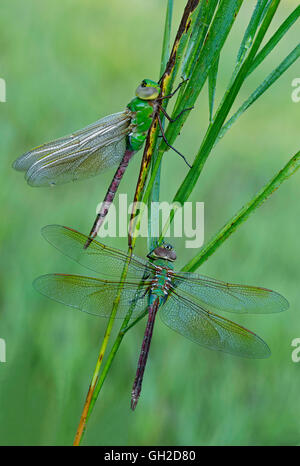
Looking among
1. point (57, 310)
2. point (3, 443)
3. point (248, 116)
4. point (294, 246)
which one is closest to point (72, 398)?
point (3, 443)

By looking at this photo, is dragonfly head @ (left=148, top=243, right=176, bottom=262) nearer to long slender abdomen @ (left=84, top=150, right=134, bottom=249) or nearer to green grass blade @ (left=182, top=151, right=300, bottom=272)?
long slender abdomen @ (left=84, top=150, right=134, bottom=249)

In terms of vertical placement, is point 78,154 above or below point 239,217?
above

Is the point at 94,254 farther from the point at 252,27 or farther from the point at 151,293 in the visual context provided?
the point at 252,27

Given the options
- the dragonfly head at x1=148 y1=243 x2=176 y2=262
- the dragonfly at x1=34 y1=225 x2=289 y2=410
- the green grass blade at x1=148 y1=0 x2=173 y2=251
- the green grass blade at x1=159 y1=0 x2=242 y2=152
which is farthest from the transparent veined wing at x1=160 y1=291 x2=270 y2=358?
the green grass blade at x1=159 y1=0 x2=242 y2=152

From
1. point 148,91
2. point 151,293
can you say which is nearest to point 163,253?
point 151,293
